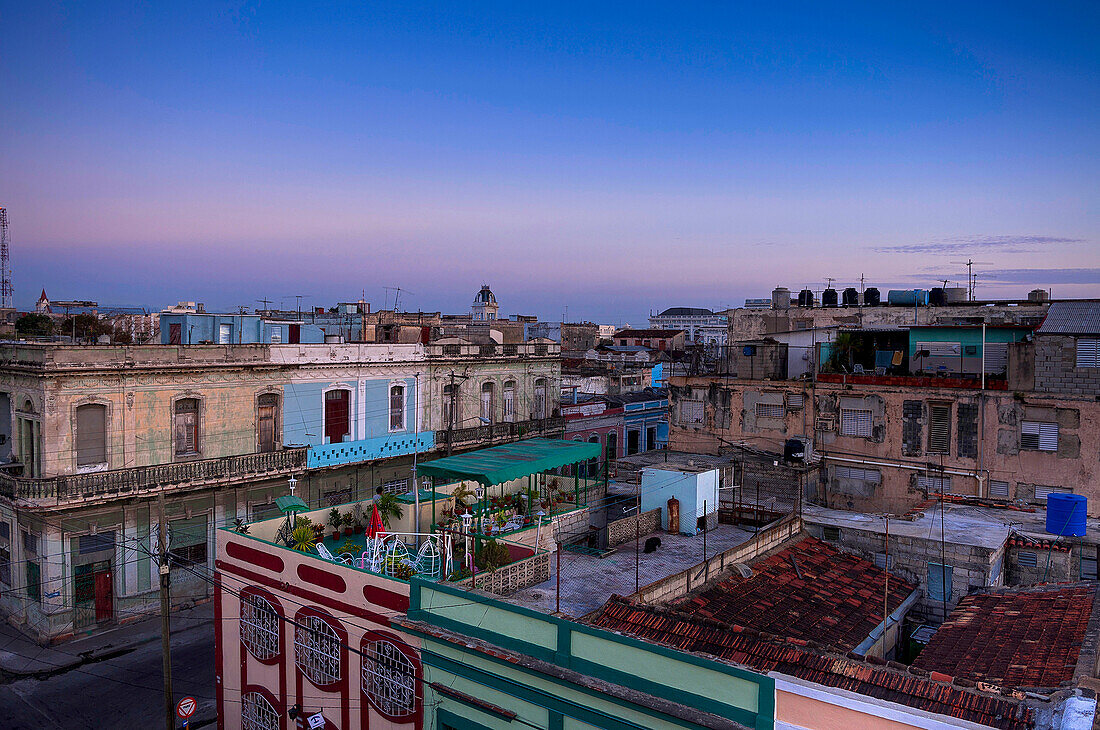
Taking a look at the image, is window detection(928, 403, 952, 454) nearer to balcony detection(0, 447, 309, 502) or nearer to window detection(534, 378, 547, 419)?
window detection(534, 378, 547, 419)

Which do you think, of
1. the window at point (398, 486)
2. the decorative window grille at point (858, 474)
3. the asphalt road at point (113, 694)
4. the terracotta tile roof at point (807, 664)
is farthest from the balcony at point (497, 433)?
the terracotta tile roof at point (807, 664)

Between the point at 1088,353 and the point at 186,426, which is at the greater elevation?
the point at 1088,353

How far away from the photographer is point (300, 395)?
30.8 m

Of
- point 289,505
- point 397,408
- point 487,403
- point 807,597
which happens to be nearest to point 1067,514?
point 807,597

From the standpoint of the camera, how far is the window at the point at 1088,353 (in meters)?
22.9

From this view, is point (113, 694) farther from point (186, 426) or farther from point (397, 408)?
point (397, 408)

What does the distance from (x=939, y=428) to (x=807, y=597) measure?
44.1 feet

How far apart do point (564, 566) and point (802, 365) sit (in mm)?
20058

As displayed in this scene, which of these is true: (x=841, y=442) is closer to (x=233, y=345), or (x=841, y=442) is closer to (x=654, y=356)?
(x=233, y=345)

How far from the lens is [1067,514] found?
55.4 feet

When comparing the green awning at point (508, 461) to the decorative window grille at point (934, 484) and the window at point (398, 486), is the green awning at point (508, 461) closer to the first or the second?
the decorative window grille at point (934, 484)

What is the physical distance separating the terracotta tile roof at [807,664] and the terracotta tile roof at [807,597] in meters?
1.68

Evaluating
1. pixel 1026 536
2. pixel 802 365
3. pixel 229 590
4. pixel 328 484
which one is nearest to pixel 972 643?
pixel 1026 536

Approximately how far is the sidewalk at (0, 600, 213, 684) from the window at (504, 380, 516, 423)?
17.5 meters
